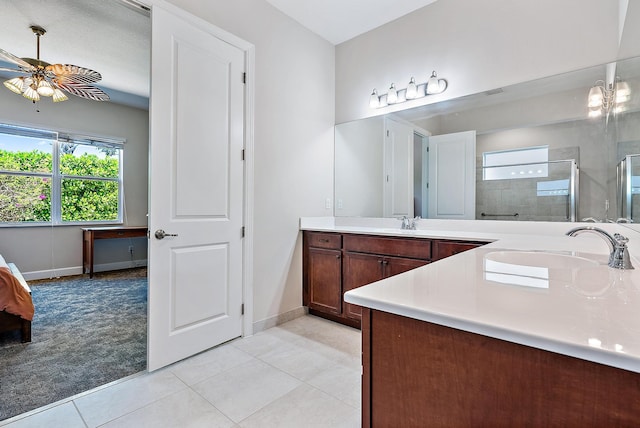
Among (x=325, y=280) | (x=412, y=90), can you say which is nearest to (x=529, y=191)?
(x=412, y=90)

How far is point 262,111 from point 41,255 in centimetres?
424

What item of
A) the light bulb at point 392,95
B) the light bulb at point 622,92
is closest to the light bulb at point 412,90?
the light bulb at point 392,95

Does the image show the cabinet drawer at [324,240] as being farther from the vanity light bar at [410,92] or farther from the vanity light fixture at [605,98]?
the vanity light fixture at [605,98]

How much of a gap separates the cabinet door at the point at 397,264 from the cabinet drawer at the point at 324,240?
1.59 ft

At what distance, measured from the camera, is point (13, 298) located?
2.32 meters

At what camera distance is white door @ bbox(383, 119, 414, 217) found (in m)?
2.88

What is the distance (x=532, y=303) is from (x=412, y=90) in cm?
247

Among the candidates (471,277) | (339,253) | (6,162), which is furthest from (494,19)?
(6,162)

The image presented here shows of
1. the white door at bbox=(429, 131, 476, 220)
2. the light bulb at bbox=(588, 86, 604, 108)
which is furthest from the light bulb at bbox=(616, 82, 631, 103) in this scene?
the white door at bbox=(429, 131, 476, 220)

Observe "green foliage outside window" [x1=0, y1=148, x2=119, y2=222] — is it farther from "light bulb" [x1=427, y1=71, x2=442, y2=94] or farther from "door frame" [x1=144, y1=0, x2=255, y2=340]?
"light bulb" [x1=427, y1=71, x2=442, y2=94]

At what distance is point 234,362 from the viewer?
6.97 feet

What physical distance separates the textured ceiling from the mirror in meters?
2.52

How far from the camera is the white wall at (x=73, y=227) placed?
4281mm

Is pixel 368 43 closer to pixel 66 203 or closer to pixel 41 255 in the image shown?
pixel 66 203
